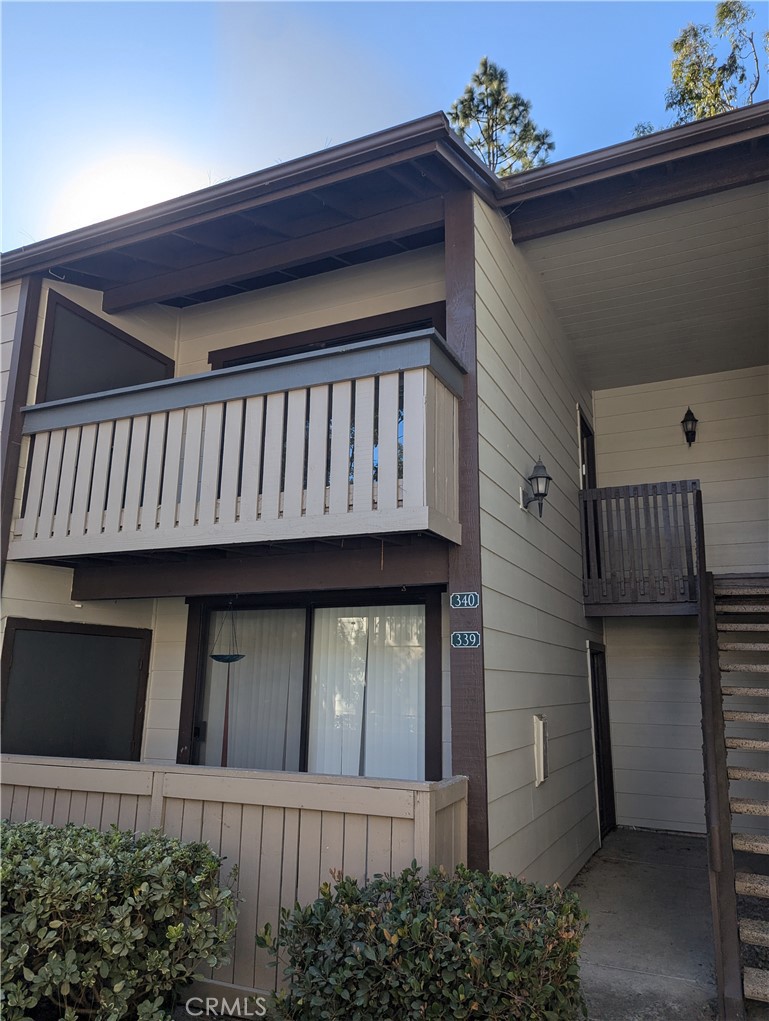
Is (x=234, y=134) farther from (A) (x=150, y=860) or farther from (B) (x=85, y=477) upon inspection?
(A) (x=150, y=860)

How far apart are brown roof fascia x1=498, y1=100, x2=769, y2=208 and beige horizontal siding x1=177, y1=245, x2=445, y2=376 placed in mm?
886

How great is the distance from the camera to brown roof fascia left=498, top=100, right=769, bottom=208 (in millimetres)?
4410

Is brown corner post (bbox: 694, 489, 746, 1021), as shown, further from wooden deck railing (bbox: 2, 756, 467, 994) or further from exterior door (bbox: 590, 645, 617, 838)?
exterior door (bbox: 590, 645, 617, 838)

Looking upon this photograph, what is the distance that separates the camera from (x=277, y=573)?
4613 mm

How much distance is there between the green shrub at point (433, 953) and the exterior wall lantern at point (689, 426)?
5.99 meters

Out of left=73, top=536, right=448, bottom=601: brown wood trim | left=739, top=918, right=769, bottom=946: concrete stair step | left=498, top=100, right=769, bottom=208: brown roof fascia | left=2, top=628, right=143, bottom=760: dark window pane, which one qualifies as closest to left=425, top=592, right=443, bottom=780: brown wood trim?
left=73, top=536, right=448, bottom=601: brown wood trim

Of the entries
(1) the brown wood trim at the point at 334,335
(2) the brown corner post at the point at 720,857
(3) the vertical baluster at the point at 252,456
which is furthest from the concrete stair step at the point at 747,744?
(1) the brown wood trim at the point at 334,335

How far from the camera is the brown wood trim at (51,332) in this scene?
5.28 metres

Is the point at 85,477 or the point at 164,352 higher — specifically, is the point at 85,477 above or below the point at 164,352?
below

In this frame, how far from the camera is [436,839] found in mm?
3283

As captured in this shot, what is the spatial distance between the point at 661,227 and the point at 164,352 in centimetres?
434

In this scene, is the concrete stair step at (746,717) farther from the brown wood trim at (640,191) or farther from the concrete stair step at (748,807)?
the brown wood trim at (640,191)

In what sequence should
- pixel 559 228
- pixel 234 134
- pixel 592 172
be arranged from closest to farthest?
pixel 592 172 < pixel 559 228 < pixel 234 134

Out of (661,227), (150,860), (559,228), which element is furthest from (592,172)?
(150,860)
